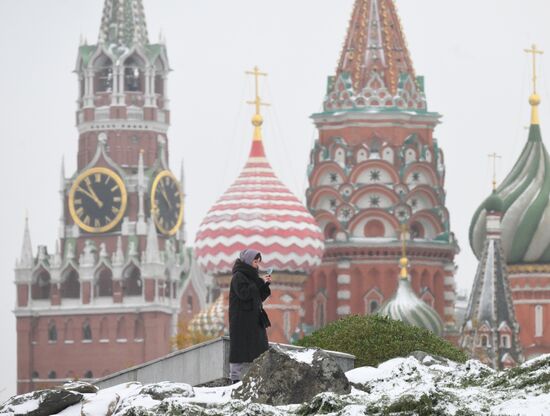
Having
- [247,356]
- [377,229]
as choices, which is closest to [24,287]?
[377,229]

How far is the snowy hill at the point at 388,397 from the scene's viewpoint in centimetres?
2398

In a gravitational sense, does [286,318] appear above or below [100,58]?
below

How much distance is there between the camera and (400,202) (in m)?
103

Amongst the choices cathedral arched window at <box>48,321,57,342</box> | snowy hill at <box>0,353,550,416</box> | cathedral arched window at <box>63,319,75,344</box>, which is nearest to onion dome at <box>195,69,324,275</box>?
cathedral arched window at <box>63,319,75,344</box>

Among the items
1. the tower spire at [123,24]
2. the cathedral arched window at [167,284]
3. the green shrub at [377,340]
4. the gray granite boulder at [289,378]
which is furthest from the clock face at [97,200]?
the gray granite boulder at [289,378]

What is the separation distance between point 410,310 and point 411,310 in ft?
0.11

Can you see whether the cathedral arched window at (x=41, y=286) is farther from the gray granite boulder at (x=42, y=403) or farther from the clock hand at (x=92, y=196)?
the gray granite boulder at (x=42, y=403)

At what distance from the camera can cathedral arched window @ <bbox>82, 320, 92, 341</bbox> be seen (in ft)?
460

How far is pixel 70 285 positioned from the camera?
471ft

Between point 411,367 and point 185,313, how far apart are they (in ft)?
385

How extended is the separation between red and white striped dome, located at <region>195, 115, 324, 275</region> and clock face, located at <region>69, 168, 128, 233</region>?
125 feet

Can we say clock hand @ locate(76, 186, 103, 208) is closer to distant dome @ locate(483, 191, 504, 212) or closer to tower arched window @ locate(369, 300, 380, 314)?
tower arched window @ locate(369, 300, 380, 314)

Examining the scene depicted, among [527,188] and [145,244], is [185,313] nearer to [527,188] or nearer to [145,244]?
[145,244]

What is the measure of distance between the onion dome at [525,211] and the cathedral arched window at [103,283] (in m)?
45.1
